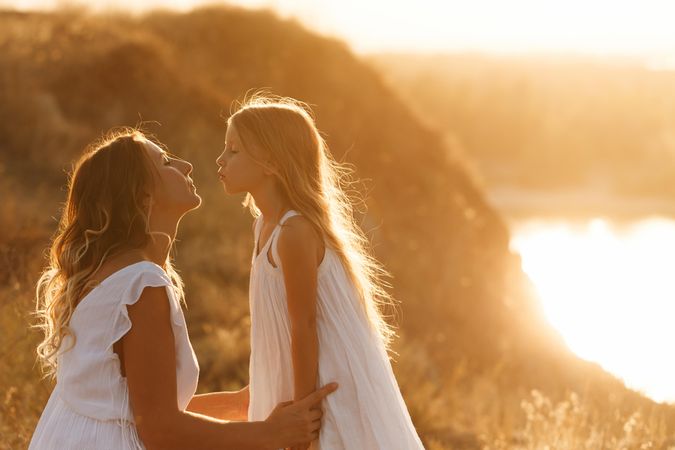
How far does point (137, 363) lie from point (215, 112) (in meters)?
11.0

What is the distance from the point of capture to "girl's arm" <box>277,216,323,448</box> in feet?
9.09

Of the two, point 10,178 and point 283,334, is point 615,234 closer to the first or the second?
point 10,178

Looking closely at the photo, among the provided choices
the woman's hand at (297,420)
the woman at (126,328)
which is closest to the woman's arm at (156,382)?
the woman at (126,328)

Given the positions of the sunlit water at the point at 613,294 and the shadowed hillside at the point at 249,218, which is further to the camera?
the sunlit water at the point at 613,294

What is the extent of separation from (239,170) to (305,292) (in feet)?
1.50

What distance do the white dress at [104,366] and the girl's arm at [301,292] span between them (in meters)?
0.34

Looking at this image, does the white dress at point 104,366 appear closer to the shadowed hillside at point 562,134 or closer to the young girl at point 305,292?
the young girl at point 305,292

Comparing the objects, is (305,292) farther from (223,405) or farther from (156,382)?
(223,405)

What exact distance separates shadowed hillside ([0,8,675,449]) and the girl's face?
77.1 inches

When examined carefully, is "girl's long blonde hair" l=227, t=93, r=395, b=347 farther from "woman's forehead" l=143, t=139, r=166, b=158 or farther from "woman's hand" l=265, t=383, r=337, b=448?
"woman's hand" l=265, t=383, r=337, b=448

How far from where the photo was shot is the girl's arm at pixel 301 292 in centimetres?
277

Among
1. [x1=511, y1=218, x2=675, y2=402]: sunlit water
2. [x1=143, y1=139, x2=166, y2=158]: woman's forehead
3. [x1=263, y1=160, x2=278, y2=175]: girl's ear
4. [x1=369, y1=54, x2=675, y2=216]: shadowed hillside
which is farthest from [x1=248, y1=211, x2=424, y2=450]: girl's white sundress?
[x1=369, y1=54, x2=675, y2=216]: shadowed hillside

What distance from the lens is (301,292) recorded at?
277 cm

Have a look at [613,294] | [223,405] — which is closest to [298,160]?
[223,405]
